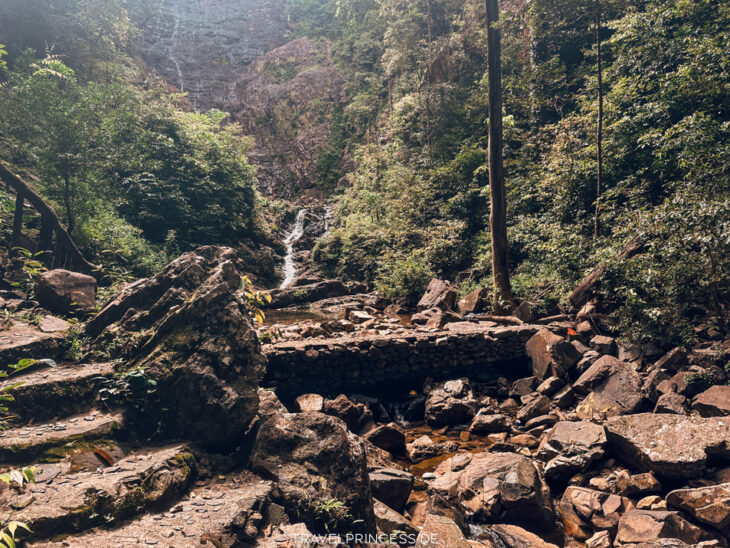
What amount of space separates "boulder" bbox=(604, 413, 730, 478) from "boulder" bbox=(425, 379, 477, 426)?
238 cm

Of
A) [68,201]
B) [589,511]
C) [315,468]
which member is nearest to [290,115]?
[68,201]

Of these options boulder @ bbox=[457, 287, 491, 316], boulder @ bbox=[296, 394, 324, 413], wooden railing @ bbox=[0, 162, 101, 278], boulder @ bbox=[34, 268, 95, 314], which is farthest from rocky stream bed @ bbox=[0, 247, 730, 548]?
boulder @ bbox=[457, 287, 491, 316]

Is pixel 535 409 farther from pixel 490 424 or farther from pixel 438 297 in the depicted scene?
pixel 438 297

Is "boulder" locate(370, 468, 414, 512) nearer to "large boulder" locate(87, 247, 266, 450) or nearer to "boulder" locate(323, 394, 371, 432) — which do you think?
"large boulder" locate(87, 247, 266, 450)

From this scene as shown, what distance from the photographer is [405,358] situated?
310 inches

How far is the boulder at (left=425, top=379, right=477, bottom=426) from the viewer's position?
648 centimetres

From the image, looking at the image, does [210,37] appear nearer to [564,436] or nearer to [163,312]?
[163,312]

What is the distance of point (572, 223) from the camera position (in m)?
10.7

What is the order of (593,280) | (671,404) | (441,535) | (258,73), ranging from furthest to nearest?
(258,73) → (593,280) → (671,404) → (441,535)

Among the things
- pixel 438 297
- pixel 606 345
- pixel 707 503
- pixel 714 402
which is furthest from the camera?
pixel 438 297

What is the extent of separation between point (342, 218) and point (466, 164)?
9.72m

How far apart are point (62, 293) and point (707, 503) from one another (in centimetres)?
997

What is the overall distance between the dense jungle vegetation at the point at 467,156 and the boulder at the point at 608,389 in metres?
1.07

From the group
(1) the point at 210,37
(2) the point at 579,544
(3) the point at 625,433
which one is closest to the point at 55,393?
(2) the point at 579,544
